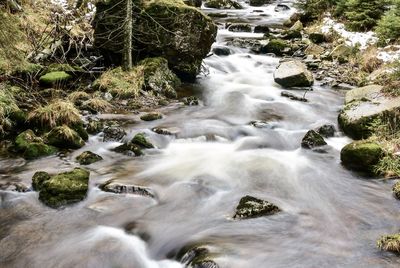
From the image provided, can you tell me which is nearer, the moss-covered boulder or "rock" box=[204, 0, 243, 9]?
the moss-covered boulder

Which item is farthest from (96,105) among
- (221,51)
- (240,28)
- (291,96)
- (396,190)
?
(240,28)

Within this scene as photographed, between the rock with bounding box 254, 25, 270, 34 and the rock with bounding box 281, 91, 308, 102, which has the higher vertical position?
the rock with bounding box 254, 25, 270, 34

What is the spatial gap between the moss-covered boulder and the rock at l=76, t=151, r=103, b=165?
217 inches

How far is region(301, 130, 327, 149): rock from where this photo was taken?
10031 millimetres

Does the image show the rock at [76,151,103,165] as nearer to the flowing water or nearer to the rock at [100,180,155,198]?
the flowing water

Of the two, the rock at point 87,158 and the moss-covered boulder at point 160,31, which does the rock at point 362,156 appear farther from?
the moss-covered boulder at point 160,31

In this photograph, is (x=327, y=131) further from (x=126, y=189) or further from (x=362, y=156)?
(x=126, y=189)

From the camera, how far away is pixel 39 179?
7.66 meters

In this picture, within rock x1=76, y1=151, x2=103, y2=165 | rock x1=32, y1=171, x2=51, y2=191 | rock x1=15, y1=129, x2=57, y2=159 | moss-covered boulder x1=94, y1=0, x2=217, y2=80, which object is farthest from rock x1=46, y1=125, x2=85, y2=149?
moss-covered boulder x1=94, y1=0, x2=217, y2=80

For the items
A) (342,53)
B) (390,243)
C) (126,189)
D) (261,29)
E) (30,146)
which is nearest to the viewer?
(390,243)

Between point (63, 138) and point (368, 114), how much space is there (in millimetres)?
6993

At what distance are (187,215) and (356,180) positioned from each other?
356cm

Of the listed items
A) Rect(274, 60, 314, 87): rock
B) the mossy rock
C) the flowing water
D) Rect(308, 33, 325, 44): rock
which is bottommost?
the flowing water

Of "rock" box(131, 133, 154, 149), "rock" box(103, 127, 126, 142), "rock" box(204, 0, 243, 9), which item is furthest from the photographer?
"rock" box(204, 0, 243, 9)
